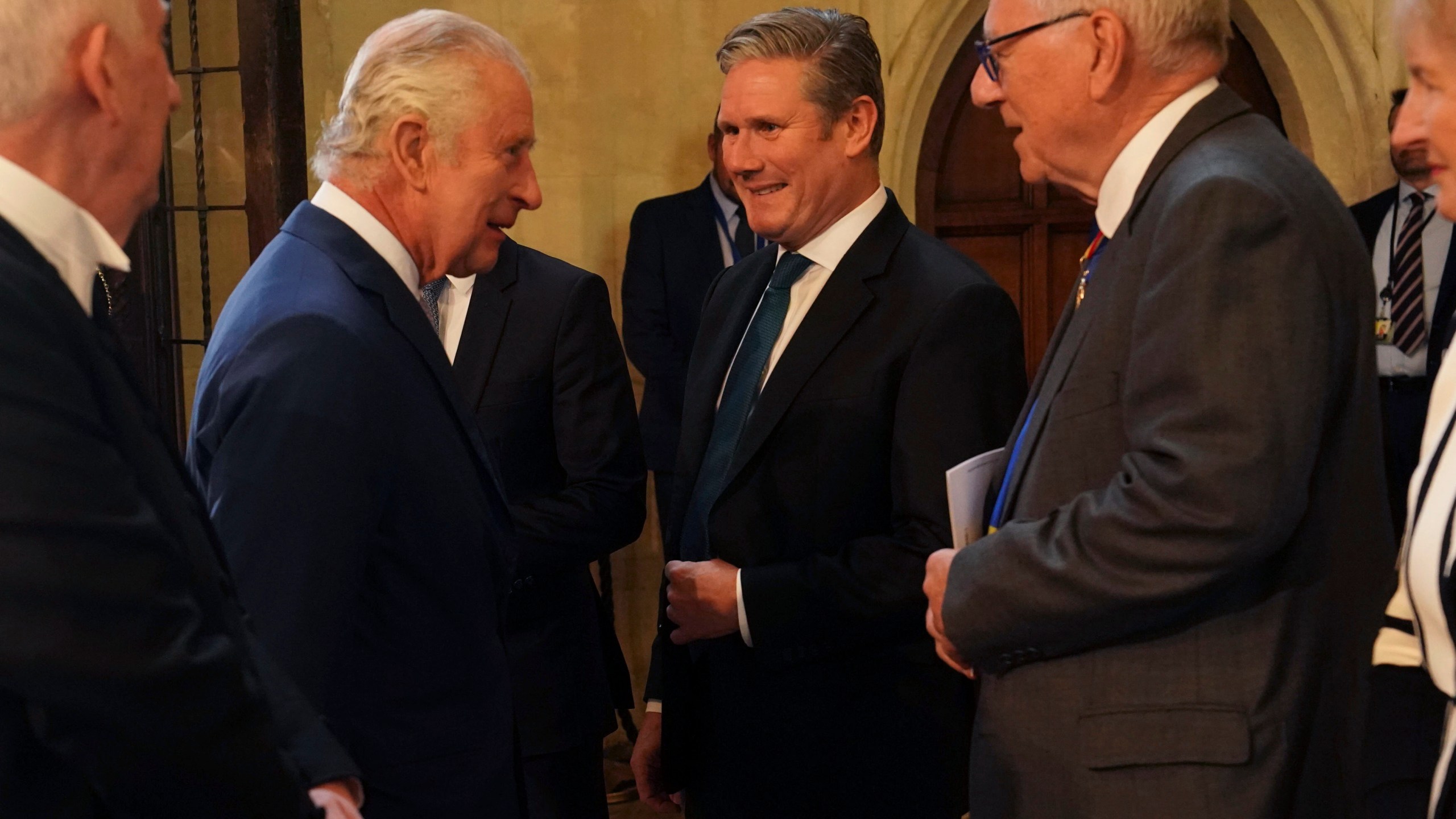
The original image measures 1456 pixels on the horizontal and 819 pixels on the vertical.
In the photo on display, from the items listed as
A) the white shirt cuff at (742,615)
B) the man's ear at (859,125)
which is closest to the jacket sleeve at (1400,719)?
the white shirt cuff at (742,615)

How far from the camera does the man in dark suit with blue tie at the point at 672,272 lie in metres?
4.72

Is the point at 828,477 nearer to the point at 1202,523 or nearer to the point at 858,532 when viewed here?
the point at 858,532

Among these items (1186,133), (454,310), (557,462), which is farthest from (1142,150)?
(454,310)

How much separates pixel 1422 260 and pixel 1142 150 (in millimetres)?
2917

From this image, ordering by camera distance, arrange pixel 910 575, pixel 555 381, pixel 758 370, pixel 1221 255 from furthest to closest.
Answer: pixel 555 381
pixel 758 370
pixel 910 575
pixel 1221 255

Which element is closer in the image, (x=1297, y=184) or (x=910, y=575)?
(x=1297, y=184)

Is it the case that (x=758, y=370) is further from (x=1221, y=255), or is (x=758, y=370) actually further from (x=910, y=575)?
(x=1221, y=255)

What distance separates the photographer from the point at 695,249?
4711 millimetres

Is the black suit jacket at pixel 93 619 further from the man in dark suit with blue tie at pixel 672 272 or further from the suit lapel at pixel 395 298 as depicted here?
the man in dark suit with blue tie at pixel 672 272

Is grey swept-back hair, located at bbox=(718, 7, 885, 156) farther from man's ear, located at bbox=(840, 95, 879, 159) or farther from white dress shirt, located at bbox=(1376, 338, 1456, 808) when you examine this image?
white dress shirt, located at bbox=(1376, 338, 1456, 808)

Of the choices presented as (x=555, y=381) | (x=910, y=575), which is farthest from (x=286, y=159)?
(x=910, y=575)

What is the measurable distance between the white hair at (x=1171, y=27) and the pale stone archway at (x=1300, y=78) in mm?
3354

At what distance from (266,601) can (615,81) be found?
3.69 meters

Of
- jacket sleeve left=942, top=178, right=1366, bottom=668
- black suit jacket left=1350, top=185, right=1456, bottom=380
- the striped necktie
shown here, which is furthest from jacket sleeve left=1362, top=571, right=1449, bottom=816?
the striped necktie
